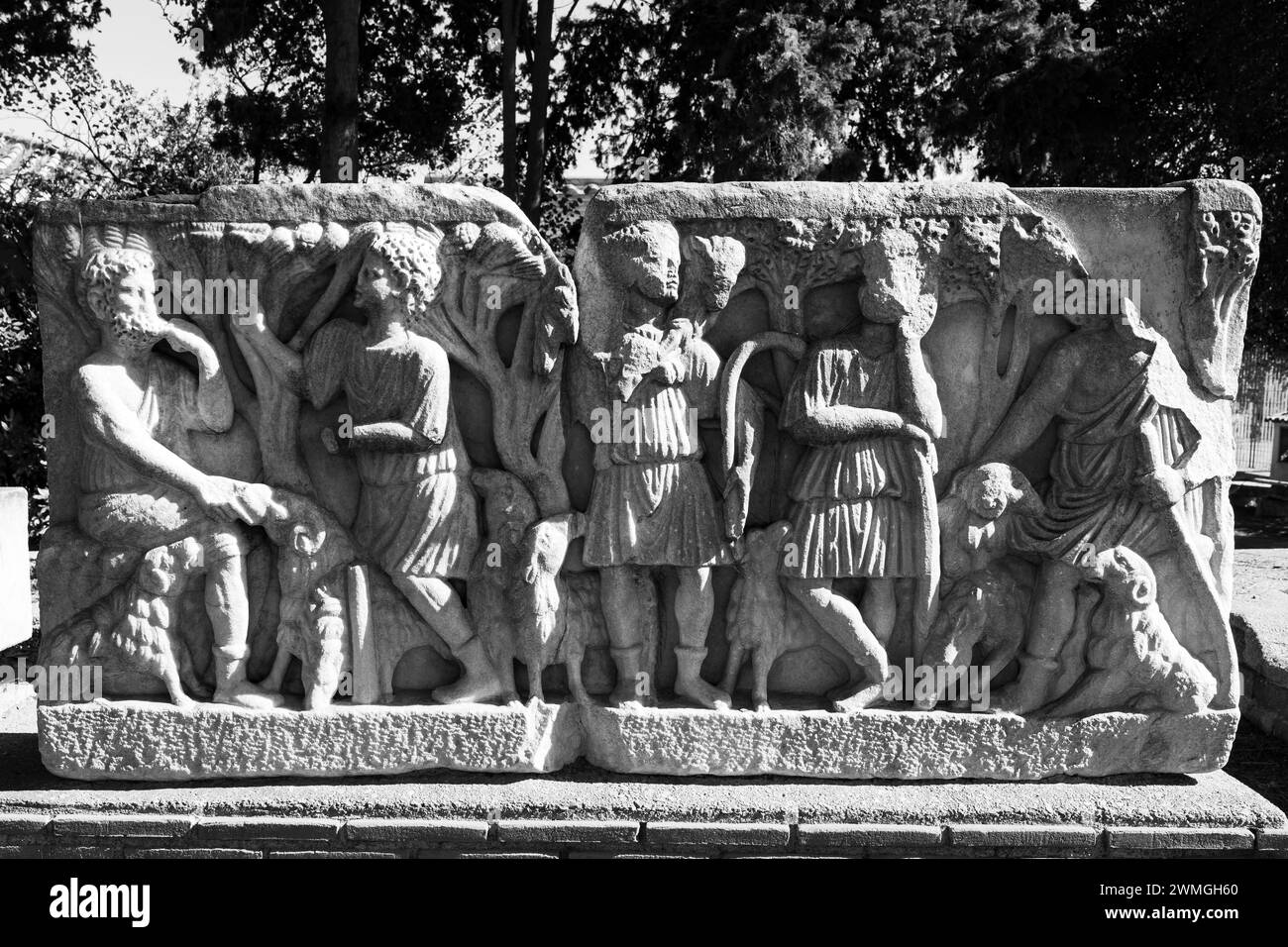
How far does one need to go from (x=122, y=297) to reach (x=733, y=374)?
97.2 inches

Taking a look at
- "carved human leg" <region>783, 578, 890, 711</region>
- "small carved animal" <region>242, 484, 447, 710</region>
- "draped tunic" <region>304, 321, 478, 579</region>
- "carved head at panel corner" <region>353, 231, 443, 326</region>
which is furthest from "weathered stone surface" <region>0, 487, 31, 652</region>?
"carved human leg" <region>783, 578, 890, 711</region>

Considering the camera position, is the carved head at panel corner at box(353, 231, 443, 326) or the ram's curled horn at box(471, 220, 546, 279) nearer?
the carved head at panel corner at box(353, 231, 443, 326)

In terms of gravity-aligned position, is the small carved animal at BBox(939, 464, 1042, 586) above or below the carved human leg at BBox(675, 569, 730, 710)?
above

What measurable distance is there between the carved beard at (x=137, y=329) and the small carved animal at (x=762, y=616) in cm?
254

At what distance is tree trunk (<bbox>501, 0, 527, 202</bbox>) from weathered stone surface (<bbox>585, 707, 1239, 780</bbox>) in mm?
8294

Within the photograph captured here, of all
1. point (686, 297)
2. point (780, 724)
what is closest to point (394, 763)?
point (780, 724)

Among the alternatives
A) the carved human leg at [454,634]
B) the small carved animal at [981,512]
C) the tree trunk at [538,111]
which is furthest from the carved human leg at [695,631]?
the tree trunk at [538,111]

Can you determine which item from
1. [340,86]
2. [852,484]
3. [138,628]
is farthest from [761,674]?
[340,86]

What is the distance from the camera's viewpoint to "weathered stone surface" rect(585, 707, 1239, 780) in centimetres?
473

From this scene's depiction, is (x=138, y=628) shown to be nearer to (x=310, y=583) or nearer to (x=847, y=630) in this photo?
(x=310, y=583)

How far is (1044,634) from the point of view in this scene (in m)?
4.79

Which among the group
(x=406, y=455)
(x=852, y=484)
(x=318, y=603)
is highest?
(x=406, y=455)

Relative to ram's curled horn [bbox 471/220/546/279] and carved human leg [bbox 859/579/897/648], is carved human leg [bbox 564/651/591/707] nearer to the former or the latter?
carved human leg [bbox 859/579/897/648]
